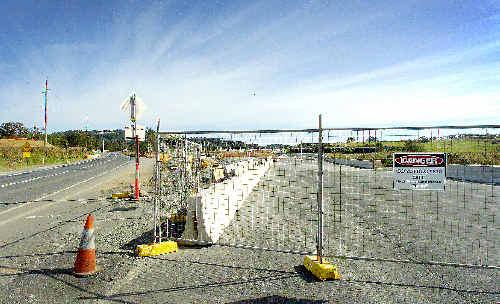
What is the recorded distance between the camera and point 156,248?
6.68 metres

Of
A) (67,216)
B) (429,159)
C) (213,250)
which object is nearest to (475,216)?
(429,159)

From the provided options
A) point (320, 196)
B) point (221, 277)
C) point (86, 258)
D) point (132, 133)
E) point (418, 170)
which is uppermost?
point (132, 133)

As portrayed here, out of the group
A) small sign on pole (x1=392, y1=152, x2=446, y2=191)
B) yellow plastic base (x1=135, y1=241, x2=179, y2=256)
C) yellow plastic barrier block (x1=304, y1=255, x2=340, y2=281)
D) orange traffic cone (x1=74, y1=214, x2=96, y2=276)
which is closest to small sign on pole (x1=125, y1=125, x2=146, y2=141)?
yellow plastic base (x1=135, y1=241, x2=179, y2=256)

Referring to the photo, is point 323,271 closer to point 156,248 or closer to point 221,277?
point 221,277

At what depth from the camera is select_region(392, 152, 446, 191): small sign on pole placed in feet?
19.6

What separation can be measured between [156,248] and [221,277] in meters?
1.70

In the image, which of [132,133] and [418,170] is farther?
[132,133]

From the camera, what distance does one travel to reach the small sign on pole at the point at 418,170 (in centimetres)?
597

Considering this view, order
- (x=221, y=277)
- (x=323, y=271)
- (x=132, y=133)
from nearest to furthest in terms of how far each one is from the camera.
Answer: (x=323, y=271)
(x=221, y=277)
(x=132, y=133)

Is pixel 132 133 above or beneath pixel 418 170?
above

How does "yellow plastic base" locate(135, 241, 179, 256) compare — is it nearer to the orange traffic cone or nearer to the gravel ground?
the gravel ground

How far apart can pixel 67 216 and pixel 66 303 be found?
661cm

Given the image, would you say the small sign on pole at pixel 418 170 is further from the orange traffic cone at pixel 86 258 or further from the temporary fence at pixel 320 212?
the orange traffic cone at pixel 86 258

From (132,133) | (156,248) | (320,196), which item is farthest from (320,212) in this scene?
(132,133)
